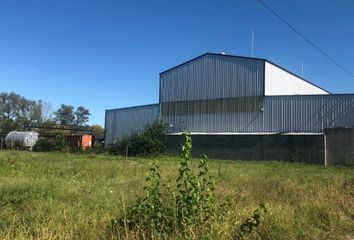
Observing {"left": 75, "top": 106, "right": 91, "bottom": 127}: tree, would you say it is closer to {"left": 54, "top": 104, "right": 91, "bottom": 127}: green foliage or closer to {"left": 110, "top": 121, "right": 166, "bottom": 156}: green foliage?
{"left": 54, "top": 104, "right": 91, "bottom": 127}: green foliage

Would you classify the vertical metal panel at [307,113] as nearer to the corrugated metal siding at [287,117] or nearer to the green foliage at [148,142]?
the corrugated metal siding at [287,117]

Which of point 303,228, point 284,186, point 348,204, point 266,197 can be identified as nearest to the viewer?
point 303,228

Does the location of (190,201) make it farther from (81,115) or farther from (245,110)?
(81,115)

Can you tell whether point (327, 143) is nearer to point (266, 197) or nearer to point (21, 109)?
point (266, 197)

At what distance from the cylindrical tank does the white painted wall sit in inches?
1317

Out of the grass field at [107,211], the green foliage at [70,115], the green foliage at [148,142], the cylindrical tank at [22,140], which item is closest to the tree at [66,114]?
the green foliage at [70,115]

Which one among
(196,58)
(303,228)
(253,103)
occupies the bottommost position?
(303,228)

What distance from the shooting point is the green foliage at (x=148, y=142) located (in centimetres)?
4497

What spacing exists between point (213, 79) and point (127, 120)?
1192 centimetres

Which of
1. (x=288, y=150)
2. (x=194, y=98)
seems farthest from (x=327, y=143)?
(x=194, y=98)

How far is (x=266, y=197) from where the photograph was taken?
43.5 feet

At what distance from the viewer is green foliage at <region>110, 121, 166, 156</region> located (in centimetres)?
4497

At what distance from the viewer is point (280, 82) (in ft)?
140

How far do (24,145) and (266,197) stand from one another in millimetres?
53494
